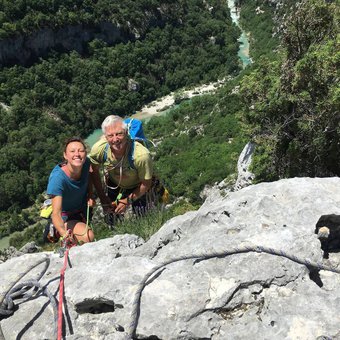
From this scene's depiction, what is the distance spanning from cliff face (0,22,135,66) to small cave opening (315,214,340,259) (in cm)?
8996

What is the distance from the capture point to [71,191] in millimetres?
5648

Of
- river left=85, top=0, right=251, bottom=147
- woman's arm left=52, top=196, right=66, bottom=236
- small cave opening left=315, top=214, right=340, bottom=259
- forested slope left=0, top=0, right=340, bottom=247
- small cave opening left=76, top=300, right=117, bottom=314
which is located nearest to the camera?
small cave opening left=76, top=300, right=117, bottom=314

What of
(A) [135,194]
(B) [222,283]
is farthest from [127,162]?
(B) [222,283]

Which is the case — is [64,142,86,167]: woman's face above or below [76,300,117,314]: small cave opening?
above

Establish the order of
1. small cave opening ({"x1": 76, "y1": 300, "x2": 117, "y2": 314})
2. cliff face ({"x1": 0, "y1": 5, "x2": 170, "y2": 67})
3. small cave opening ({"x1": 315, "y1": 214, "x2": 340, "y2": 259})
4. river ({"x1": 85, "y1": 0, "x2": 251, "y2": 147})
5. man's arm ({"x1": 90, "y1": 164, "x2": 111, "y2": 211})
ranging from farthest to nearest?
river ({"x1": 85, "y1": 0, "x2": 251, "y2": 147}) → cliff face ({"x1": 0, "y1": 5, "x2": 170, "y2": 67}) → man's arm ({"x1": 90, "y1": 164, "x2": 111, "y2": 211}) → small cave opening ({"x1": 315, "y1": 214, "x2": 340, "y2": 259}) → small cave opening ({"x1": 76, "y1": 300, "x2": 117, "y2": 314})

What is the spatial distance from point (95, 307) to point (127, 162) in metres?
2.37

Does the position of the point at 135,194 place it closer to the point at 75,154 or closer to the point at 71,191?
the point at 71,191

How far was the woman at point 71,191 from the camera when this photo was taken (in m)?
5.34

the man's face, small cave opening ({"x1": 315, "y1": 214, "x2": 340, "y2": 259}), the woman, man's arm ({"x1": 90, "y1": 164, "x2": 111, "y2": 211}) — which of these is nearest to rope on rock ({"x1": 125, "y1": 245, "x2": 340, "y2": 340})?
small cave opening ({"x1": 315, "y1": 214, "x2": 340, "y2": 259})

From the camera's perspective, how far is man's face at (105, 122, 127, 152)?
5.53 metres

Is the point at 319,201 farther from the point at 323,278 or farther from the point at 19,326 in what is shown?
the point at 19,326

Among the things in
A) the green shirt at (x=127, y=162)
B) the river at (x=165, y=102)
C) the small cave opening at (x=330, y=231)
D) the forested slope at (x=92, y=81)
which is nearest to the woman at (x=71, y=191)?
the green shirt at (x=127, y=162)

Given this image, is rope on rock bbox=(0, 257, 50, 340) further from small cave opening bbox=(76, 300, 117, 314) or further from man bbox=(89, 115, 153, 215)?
man bbox=(89, 115, 153, 215)

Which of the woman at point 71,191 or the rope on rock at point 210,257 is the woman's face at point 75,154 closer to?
the woman at point 71,191
